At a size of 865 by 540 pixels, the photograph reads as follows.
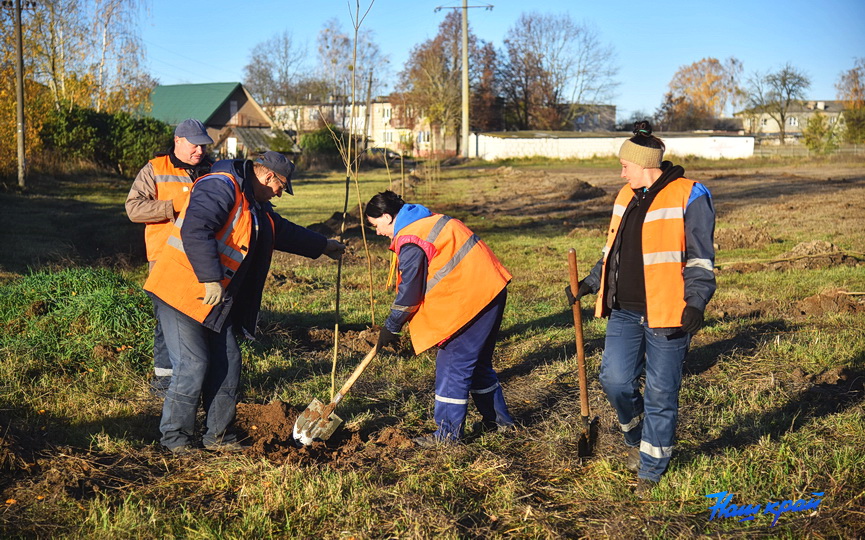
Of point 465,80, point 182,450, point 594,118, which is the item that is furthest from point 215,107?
point 182,450

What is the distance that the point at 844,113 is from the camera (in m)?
50.4

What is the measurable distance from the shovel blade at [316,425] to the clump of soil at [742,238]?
967 centimetres

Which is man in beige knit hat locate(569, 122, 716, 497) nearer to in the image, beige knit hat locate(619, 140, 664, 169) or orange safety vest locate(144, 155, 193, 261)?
beige knit hat locate(619, 140, 664, 169)

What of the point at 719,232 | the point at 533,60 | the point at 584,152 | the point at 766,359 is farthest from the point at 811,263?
the point at 533,60

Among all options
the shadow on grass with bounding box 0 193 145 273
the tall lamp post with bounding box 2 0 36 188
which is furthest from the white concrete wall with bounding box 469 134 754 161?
the shadow on grass with bounding box 0 193 145 273

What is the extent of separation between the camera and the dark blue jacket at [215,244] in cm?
403

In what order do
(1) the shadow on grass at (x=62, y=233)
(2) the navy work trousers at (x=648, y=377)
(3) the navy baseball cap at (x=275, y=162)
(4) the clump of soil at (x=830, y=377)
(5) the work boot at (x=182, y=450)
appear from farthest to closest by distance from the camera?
1. (1) the shadow on grass at (x=62, y=233)
2. (4) the clump of soil at (x=830, y=377)
3. (3) the navy baseball cap at (x=275, y=162)
4. (5) the work boot at (x=182, y=450)
5. (2) the navy work trousers at (x=648, y=377)

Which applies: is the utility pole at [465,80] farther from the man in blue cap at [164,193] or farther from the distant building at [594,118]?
the man in blue cap at [164,193]

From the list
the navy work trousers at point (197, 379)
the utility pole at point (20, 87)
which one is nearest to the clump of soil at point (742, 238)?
the navy work trousers at point (197, 379)

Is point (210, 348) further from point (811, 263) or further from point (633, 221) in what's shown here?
point (811, 263)

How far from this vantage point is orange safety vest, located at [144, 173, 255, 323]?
4133 mm

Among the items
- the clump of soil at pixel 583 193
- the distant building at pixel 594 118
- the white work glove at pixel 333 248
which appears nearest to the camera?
the white work glove at pixel 333 248

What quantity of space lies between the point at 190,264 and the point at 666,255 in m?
2.58

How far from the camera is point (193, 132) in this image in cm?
512
